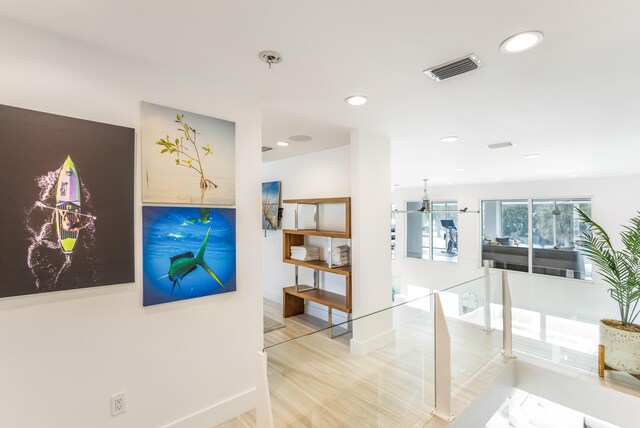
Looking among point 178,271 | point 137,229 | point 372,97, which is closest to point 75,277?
point 137,229

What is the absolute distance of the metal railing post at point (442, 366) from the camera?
7.38 feet

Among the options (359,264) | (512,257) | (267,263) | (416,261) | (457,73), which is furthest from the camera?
(416,261)

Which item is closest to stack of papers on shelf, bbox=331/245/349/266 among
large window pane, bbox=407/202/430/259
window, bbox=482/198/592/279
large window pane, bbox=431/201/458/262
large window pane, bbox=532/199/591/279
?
window, bbox=482/198/592/279

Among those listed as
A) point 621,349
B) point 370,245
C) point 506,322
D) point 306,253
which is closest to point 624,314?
point 621,349

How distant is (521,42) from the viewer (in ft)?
5.14

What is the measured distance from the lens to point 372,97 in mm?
2338

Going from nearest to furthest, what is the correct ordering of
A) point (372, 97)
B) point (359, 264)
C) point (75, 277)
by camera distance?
point (75, 277)
point (372, 97)
point (359, 264)

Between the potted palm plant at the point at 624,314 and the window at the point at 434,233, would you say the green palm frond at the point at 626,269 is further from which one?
the window at the point at 434,233

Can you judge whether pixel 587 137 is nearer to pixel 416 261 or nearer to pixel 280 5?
pixel 280 5

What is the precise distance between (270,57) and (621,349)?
3996 millimetres

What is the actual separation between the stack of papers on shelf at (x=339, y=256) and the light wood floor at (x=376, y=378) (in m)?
1.01

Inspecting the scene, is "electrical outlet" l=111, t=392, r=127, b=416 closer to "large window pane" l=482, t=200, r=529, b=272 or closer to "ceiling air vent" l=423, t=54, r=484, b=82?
"ceiling air vent" l=423, t=54, r=484, b=82

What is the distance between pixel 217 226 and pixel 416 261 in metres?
7.91

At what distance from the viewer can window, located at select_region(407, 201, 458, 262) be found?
27.8 feet
